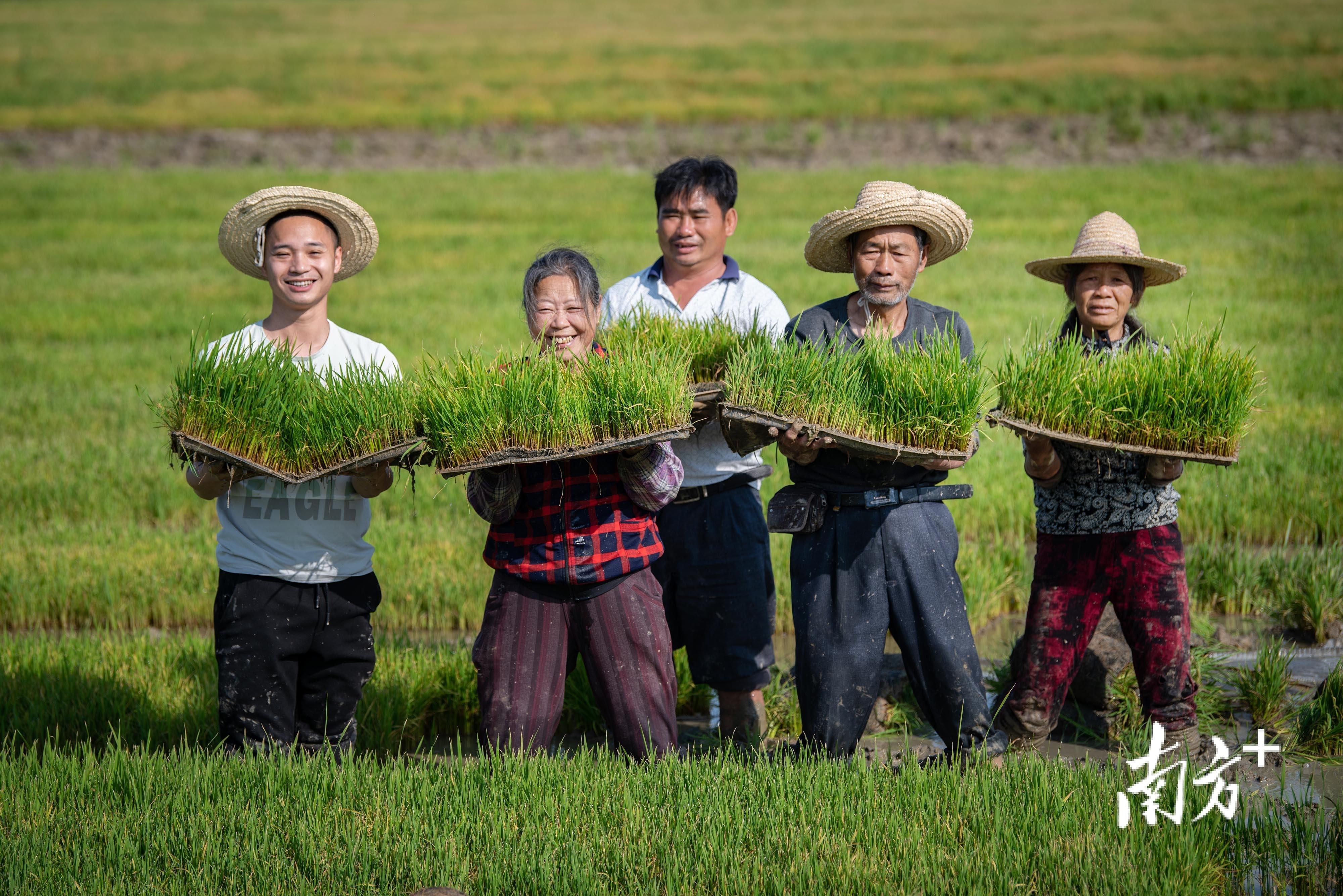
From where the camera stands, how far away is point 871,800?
3.42 meters

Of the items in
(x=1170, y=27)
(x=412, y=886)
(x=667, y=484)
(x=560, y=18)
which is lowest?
(x=412, y=886)

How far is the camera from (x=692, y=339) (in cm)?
409

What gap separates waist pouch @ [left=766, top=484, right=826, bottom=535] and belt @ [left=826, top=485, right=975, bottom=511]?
49 millimetres

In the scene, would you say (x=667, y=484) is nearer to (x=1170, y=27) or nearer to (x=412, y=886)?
(x=412, y=886)

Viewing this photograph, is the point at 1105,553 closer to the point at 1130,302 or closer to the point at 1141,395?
the point at 1141,395

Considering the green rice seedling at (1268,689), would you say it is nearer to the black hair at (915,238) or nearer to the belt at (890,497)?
the belt at (890,497)

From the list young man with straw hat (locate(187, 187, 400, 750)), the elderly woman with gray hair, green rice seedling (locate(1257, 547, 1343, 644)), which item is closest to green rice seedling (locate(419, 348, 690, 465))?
the elderly woman with gray hair

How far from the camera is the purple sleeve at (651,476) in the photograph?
141 inches

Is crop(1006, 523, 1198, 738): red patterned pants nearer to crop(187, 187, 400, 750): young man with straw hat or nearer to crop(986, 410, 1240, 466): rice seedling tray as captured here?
crop(986, 410, 1240, 466): rice seedling tray

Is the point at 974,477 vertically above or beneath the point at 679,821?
above

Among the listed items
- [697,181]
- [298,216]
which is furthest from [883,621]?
[298,216]

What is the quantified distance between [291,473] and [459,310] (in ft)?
28.3

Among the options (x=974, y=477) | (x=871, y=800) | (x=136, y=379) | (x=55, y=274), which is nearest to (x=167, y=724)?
(x=871, y=800)

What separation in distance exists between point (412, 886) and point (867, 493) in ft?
5.95
